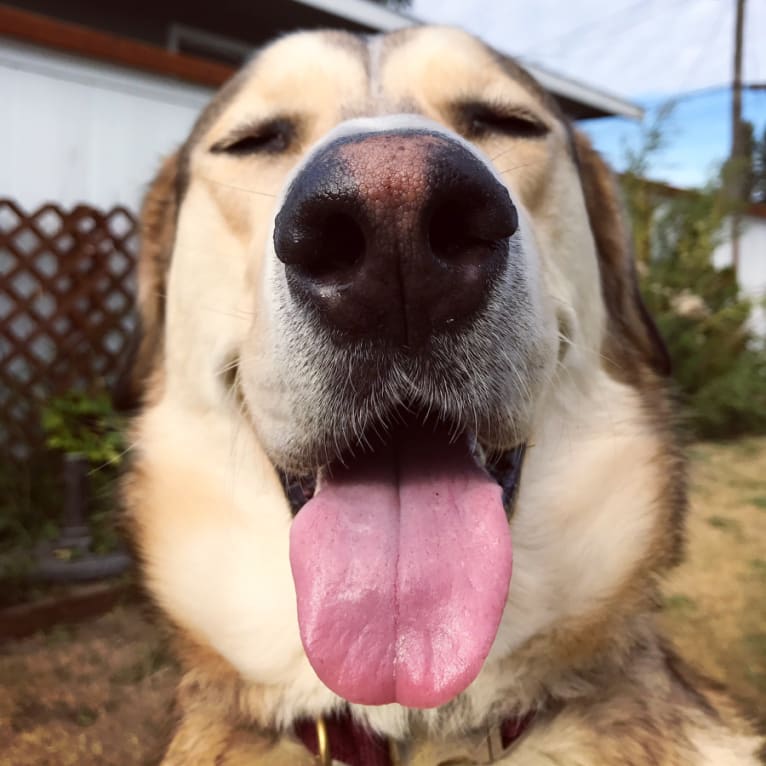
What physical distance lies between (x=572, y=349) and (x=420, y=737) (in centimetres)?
93

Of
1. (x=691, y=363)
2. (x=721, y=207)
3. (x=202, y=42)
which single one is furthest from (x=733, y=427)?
(x=202, y=42)

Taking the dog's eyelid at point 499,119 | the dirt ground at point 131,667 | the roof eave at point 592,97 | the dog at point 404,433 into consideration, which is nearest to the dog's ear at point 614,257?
the dog at point 404,433

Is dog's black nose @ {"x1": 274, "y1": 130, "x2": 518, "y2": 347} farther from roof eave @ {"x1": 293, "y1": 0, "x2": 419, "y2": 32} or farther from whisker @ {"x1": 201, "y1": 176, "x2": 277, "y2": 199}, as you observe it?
roof eave @ {"x1": 293, "y1": 0, "x2": 419, "y2": 32}

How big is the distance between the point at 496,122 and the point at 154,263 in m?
1.10

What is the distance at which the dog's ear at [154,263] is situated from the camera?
2215 mm

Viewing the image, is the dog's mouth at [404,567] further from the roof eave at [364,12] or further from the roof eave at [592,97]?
the roof eave at [592,97]

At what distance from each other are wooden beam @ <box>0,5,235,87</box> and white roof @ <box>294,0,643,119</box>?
196cm

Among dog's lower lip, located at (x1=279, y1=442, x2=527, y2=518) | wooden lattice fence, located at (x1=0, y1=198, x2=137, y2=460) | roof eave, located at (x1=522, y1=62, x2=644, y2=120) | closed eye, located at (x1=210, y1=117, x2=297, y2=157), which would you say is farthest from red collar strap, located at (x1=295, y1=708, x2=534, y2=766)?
roof eave, located at (x1=522, y1=62, x2=644, y2=120)

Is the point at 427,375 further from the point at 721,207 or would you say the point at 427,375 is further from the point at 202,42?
the point at 202,42

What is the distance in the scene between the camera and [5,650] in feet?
11.5

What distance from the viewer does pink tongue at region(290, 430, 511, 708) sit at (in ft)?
4.17

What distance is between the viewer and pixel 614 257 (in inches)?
88.4

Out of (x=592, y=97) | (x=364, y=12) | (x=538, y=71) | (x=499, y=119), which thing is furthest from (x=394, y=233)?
(x=592, y=97)

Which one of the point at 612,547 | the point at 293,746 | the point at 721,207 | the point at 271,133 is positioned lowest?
the point at 293,746
